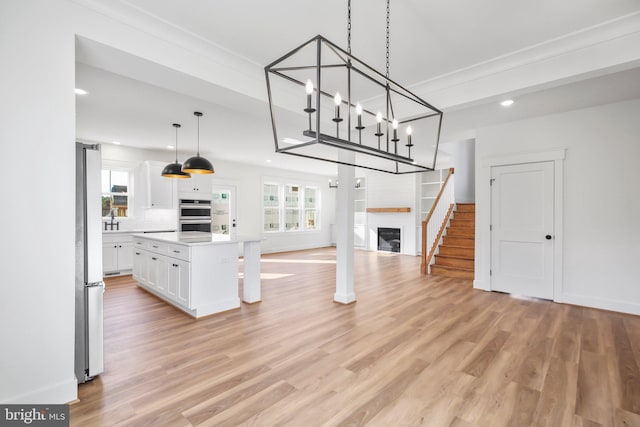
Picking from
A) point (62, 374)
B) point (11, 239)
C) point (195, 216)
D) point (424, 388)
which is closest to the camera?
point (11, 239)

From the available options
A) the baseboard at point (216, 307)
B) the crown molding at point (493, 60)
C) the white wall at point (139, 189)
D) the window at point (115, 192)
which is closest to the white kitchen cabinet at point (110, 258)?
the white wall at point (139, 189)

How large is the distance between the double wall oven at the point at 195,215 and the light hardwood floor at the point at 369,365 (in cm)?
300

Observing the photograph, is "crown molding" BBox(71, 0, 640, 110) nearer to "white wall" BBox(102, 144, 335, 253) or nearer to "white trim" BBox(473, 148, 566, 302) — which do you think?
"white trim" BBox(473, 148, 566, 302)

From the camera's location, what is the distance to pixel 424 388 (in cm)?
218

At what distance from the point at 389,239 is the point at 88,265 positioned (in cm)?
847

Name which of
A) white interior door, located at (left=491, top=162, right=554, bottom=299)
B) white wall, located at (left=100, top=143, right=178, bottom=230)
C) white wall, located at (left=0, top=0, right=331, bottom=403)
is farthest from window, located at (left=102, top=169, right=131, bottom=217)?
white interior door, located at (left=491, top=162, right=554, bottom=299)

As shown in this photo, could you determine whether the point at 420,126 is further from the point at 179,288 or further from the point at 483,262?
the point at 179,288

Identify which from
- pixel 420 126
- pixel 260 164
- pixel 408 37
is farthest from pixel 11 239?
pixel 260 164

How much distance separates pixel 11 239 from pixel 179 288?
2.03m

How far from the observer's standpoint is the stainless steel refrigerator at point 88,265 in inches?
87.9

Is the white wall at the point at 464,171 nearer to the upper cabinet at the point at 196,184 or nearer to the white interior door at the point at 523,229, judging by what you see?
the white interior door at the point at 523,229

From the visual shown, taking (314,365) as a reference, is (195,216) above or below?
above

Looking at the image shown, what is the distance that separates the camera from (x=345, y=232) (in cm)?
423

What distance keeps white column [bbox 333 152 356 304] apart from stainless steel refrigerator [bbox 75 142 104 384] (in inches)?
108
